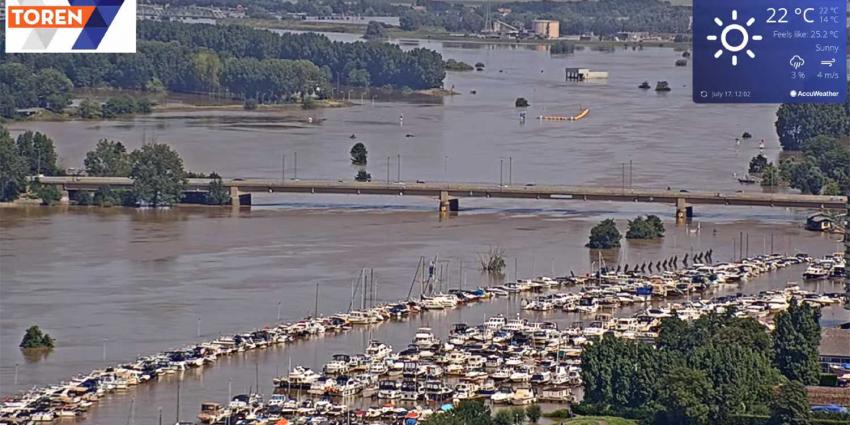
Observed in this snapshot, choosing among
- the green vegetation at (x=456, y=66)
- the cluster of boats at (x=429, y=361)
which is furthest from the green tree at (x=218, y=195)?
the green vegetation at (x=456, y=66)

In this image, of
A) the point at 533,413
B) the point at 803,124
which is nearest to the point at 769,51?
the point at 533,413

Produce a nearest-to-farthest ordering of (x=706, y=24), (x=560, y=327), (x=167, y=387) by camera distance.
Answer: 1. (x=706, y=24)
2. (x=167, y=387)
3. (x=560, y=327)

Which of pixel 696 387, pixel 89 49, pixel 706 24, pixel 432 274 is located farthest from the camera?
pixel 432 274

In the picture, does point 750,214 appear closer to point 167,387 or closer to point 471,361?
point 471,361

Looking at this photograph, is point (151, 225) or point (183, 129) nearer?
point (151, 225)

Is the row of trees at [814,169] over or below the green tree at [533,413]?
over

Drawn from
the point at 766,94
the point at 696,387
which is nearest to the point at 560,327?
the point at 696,387

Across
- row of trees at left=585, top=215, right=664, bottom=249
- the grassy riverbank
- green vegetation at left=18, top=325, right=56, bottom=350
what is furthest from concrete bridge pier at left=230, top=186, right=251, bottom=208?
the grassy riverbank

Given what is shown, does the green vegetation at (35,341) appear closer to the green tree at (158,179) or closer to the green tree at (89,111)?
the green tree at (158,179)
